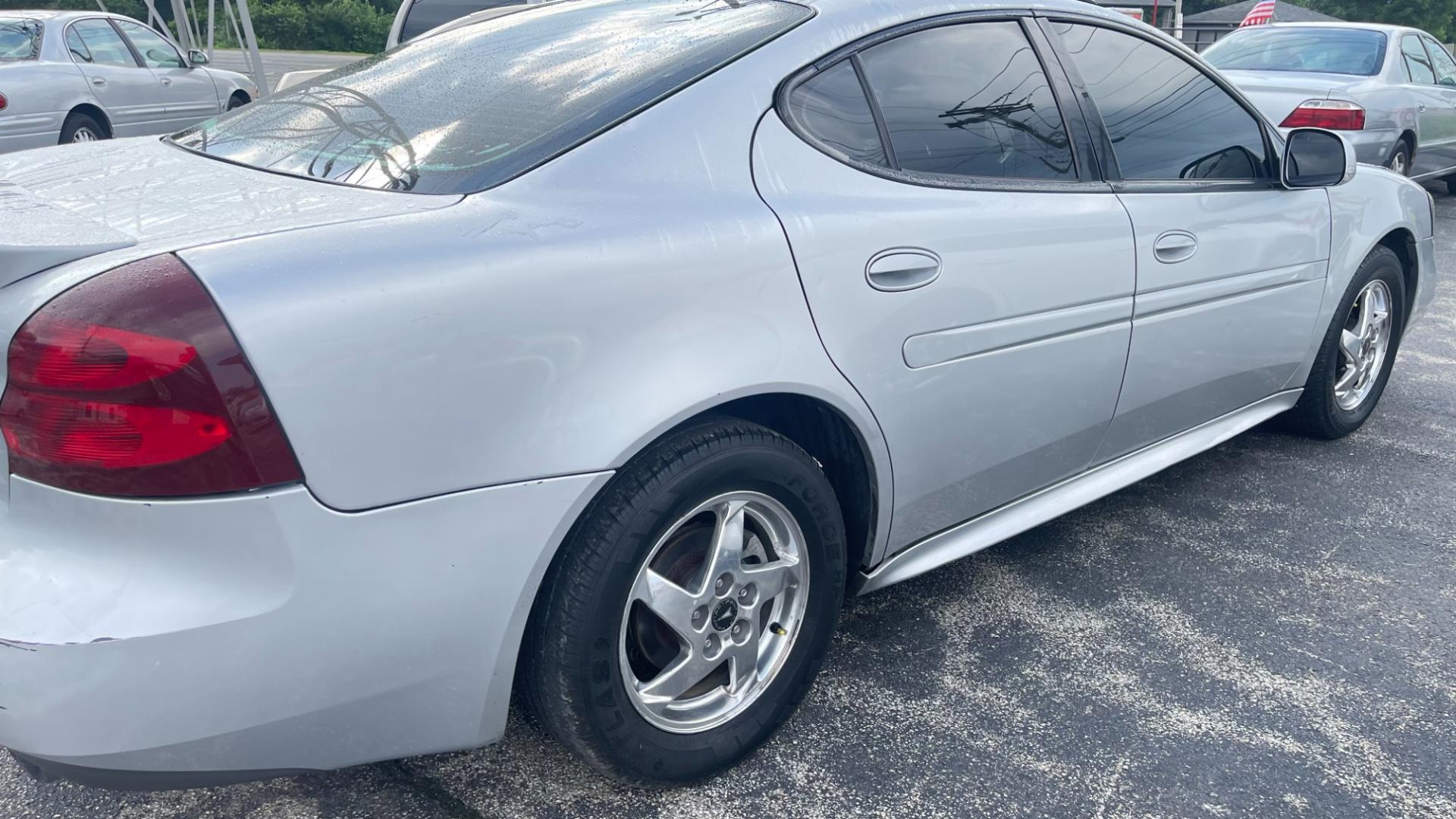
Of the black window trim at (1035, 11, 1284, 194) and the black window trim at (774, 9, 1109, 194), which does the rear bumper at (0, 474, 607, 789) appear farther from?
the black window trim at (1035, 11, 1284, 194)

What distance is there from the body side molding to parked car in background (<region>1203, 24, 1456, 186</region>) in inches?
185

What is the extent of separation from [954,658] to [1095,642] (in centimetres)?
37

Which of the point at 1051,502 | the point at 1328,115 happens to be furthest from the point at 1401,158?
the point at 1051,502

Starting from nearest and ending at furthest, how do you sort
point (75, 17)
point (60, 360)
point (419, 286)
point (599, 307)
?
point (60, 360)
point (419, 286)
point (599, 307)
point (75, 17)

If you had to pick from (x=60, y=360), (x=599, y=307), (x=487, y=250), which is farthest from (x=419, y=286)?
(x=60, y=360)

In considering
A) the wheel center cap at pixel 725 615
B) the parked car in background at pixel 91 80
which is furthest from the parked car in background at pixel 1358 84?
the parked car in background at pixel 91 80

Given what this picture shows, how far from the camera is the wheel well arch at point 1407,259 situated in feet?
13.2

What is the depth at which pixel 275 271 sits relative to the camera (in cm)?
154

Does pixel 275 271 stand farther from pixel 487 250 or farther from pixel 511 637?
pixel 511 637

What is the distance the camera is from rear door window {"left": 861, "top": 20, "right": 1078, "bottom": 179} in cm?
237

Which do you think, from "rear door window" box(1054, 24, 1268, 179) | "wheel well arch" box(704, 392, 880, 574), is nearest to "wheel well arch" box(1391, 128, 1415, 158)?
"rear door window" box(1054, 24, 1268, 179)

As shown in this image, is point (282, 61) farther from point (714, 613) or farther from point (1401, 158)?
point (714, 613)

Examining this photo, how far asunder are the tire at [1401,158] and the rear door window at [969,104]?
22.8 ft

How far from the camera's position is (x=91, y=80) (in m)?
10.0
